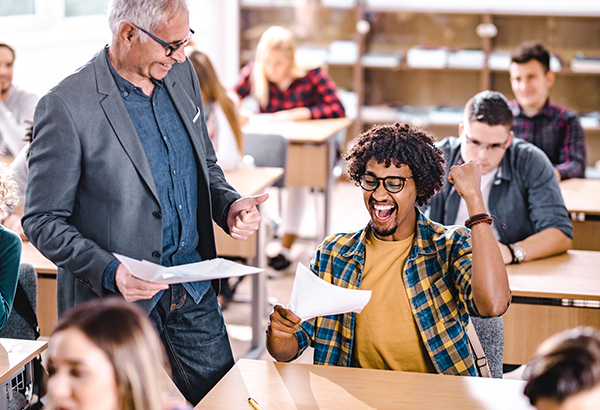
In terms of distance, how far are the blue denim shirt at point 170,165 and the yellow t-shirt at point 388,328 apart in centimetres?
41

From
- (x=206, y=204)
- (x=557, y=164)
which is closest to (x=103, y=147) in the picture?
(x=206, y=204)

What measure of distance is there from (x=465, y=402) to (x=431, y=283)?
347mm

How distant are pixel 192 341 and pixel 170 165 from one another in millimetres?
442

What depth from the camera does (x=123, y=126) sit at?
1.62 metres

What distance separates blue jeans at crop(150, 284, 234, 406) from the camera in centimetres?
175

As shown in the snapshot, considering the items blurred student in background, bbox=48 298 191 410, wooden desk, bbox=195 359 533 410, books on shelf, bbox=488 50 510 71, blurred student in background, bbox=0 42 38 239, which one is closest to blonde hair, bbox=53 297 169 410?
blurred student in background, bbox=48 298 191 410

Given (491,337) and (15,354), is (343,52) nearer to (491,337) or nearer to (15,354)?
(491,337)

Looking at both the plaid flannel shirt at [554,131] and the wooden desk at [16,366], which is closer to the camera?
the wooden desk at [16,366]

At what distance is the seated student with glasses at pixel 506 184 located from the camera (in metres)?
2.55

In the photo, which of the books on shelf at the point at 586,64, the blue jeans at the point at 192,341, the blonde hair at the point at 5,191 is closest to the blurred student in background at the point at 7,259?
the blonde hair at the point at 5,191

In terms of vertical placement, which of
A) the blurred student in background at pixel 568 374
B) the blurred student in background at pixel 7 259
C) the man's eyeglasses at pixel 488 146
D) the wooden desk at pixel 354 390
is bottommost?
the wooden desk at pixel 354 390

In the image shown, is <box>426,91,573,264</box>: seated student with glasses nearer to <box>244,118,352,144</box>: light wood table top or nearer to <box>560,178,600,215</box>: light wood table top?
<box>560,178,600,215</box>: light wood table top

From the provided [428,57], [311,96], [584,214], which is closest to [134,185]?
[584,214]

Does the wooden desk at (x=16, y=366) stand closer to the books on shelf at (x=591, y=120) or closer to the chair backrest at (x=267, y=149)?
the chair backrest at (x=267, y=149)
